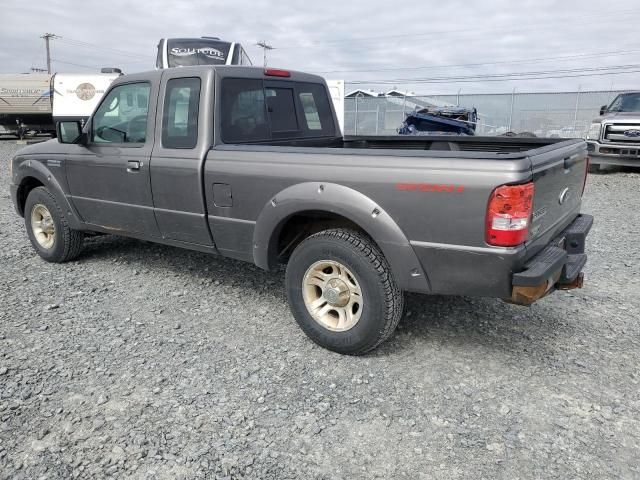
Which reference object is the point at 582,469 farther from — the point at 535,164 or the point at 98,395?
the point at 98,395

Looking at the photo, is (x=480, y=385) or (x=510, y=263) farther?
(x=480, y=385)

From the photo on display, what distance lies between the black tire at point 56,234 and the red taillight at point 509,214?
4187 mm

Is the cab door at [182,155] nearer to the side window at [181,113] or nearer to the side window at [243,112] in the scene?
the side window at [181,113]

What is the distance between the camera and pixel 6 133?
29.3 m

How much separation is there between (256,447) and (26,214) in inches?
169

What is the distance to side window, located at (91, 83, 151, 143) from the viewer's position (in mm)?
4352

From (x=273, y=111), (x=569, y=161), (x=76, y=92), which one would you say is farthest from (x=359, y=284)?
(x=76, y=92)

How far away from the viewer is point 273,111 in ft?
14.6

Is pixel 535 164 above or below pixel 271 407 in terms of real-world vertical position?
above

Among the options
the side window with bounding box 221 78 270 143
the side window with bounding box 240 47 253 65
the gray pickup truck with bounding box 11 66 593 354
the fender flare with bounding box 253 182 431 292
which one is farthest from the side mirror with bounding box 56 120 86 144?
the side window with bounding box 240 47 253 65

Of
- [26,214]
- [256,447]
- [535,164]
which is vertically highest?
[535,164]

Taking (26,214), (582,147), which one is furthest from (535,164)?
(26,214)

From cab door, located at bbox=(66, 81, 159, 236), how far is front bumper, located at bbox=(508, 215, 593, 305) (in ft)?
9.56

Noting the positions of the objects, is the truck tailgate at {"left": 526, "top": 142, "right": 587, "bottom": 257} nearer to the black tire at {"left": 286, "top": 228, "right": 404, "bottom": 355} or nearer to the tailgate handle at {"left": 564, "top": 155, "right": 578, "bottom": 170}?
the tailgate handle at {"left": 564, "top": 155, "right": 578, "bottom": 170}
